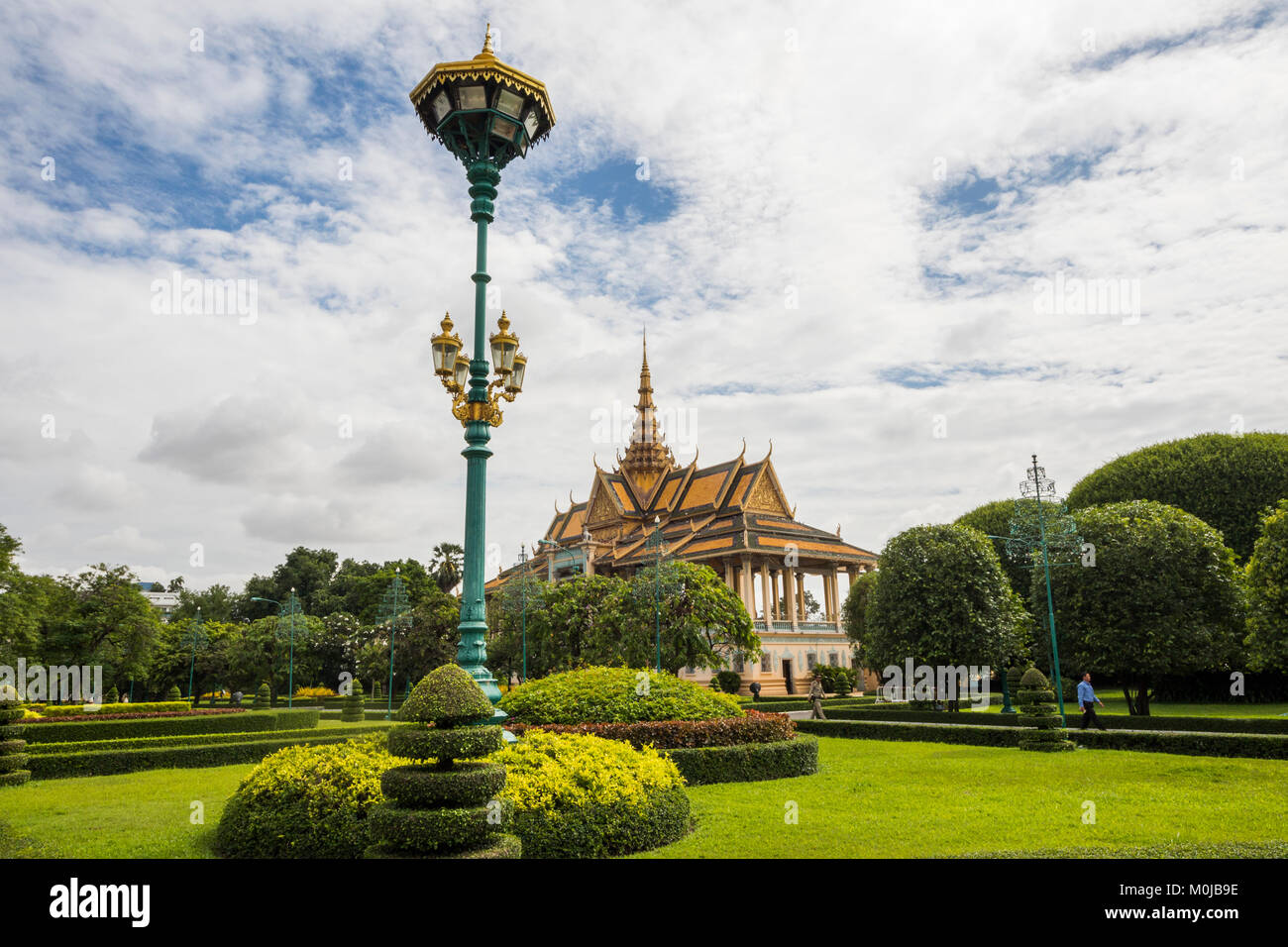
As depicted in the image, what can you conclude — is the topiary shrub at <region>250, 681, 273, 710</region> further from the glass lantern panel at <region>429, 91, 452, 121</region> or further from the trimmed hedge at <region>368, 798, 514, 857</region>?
the trimmed hedge at <region>368, 798, 514, 857</region>

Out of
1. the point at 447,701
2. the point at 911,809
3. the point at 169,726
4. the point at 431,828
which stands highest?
the point at 447,701

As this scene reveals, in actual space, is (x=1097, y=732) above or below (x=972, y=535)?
below

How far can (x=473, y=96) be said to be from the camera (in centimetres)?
1141

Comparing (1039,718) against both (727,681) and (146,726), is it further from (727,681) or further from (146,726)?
(146,726)

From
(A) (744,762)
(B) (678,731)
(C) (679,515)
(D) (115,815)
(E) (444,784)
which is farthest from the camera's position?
(C) (679,515)

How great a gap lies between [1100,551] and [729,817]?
20480mm

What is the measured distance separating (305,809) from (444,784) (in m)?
3.27

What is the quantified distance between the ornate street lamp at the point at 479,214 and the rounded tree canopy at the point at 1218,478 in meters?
38.5

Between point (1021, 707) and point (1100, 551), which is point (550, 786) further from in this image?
point (1100, 551)

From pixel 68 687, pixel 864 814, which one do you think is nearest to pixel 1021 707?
pixel 864 814

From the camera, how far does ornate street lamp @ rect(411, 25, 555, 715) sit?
11.0 metres

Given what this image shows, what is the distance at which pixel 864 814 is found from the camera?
35.4ft

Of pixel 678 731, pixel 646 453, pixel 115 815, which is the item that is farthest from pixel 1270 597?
pixel 646 453
